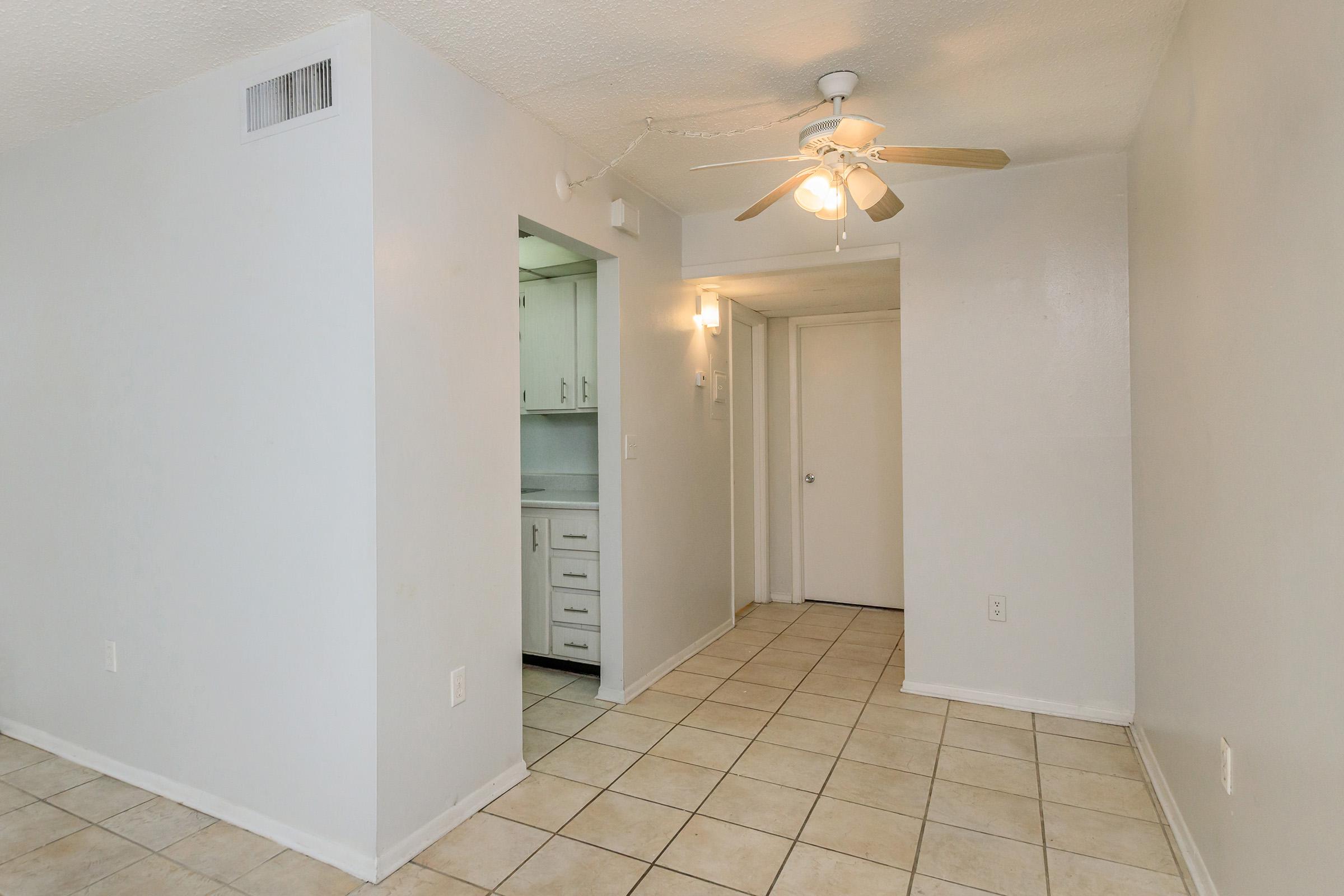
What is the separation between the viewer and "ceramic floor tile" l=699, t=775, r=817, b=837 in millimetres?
2254

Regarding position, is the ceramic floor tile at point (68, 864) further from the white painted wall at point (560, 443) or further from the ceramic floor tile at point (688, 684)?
the white painted wall at point (560, 443)

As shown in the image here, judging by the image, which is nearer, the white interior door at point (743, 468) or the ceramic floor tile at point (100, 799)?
the ceramic floor tile at point (100, 799)

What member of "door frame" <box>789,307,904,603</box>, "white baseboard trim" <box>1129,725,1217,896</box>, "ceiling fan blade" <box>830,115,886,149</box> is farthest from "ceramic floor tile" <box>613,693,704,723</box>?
"ceiling fan blade" <box>830,115,886,149</box>

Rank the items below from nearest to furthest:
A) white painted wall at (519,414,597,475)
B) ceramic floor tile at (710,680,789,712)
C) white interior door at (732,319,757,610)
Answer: ceramic floor tile at (710,680,789,712), white painted wall at (519,414,597,475), white interior door at (732,319,757,610)

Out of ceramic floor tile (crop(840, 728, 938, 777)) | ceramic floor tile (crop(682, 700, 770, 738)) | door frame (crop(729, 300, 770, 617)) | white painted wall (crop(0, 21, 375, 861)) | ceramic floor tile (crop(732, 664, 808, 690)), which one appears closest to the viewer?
white painted wall (crop(0, 21, 375, 861))

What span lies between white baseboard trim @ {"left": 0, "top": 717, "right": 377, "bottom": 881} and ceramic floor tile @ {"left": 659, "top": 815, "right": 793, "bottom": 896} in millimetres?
873

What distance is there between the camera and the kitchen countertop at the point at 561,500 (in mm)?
3575

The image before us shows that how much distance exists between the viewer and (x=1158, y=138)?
2.36 metres

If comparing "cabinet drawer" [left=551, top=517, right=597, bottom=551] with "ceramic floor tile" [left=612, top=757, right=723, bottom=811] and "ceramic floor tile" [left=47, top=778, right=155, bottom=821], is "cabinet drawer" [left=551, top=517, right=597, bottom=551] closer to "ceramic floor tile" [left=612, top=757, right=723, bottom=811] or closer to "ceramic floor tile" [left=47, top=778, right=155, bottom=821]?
"ceramic floor tile" [left=612, top=757, right=723, bottom=811]

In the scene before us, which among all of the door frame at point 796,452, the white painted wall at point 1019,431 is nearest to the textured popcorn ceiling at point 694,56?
the white painted wall at point 1019,431

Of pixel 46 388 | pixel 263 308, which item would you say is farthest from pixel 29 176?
pixel 263 308

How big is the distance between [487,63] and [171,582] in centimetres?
204

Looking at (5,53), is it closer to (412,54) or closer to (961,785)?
(412,54)

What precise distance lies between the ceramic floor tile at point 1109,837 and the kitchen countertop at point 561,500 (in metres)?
2.21
